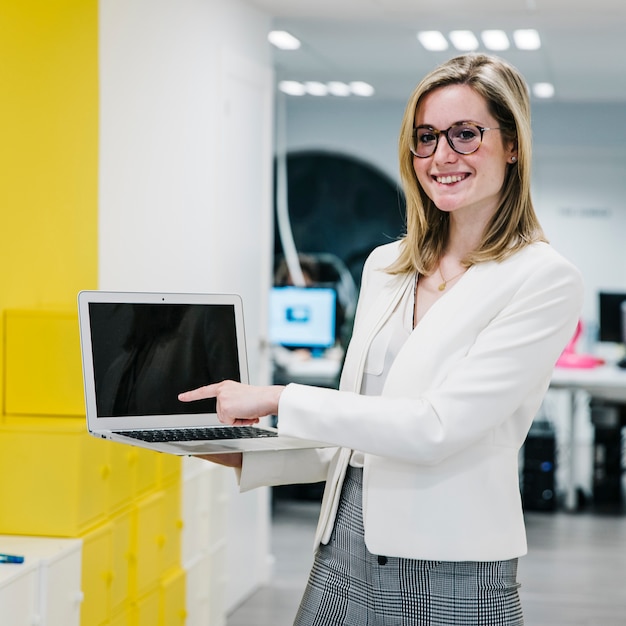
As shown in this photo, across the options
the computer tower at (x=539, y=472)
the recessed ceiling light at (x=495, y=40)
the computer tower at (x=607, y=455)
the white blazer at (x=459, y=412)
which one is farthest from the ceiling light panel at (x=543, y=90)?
the white blazer at (x=459, y=412)

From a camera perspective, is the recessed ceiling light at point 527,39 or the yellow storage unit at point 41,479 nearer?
the yellow storage unit at point 41,479

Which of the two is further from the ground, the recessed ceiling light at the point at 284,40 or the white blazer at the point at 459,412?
the recessed ceiling light at the point at 284,40

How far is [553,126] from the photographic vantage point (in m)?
9.67

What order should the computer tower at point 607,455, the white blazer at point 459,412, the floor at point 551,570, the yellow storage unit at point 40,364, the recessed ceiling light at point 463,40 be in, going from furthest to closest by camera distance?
the computer tower at point 607,455 < the recessed ceiling light at point 463,40 < the floor at point 551,570 < the yellow storage unit at point 40,364 < the white blazer at point 459,412

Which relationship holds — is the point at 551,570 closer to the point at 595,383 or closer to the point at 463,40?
the point at 595,383

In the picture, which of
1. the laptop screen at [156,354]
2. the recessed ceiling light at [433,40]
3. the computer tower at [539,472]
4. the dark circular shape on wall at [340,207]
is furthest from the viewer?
the dark circular shape on wall at [340,207]

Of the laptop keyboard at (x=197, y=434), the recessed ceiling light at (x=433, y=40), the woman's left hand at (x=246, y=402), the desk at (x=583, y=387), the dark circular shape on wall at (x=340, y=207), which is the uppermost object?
the recessed ceiling light at (x=433, y=40)

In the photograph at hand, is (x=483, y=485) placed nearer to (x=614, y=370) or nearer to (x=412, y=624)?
(x=412, y=624)

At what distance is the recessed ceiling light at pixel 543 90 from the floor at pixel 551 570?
11.2ft

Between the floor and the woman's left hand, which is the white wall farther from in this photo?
the woman's left hand

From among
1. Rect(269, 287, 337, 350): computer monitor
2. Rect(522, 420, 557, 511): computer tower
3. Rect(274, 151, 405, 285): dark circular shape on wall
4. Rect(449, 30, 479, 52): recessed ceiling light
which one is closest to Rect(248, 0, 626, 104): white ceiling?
Rect(449, 30, 479, 52): recessed ceiling light

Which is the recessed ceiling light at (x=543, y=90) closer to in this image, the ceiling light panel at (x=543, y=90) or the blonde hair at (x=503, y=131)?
the ceiling light panel at (x=543, y=90)

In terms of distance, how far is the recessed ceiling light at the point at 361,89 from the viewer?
8438mm

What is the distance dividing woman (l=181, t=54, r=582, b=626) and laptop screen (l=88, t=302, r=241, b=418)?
0.29m
